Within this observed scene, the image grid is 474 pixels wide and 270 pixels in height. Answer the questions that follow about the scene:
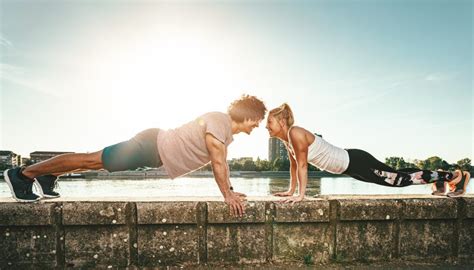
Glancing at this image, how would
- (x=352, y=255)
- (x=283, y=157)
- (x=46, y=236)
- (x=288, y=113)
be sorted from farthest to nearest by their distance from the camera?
(x=283, y=157) < (x=288, y=113) < (x=352, y=255) < (x=46, y=236)

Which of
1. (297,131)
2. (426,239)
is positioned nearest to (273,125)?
(297,131)

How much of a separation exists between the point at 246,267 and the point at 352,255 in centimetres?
105

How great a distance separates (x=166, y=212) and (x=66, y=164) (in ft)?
3.63

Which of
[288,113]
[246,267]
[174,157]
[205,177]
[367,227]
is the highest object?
[288,113]

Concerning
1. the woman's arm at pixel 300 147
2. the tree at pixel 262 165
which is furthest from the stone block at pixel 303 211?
the tree at pixel 262 165

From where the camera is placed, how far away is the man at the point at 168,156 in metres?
3.25

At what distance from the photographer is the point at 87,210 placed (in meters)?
3.07

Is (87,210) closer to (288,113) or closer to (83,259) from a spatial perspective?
(83,259)

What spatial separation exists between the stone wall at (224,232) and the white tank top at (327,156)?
29.0 inches

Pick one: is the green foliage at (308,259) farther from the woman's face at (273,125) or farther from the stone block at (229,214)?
the woman's face at (273,125)

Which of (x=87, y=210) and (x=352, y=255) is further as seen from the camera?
(x=352, y=255)

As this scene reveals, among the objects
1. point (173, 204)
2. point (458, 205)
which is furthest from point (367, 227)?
point (173, 204)

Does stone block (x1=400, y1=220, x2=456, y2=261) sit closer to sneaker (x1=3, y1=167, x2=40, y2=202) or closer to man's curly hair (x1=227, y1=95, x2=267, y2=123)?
man's curly hair (x1=227, y1=95, x2=267, y2=123)

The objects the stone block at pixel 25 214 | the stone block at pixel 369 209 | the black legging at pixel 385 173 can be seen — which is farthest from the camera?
the black legging at pixel 385 173
